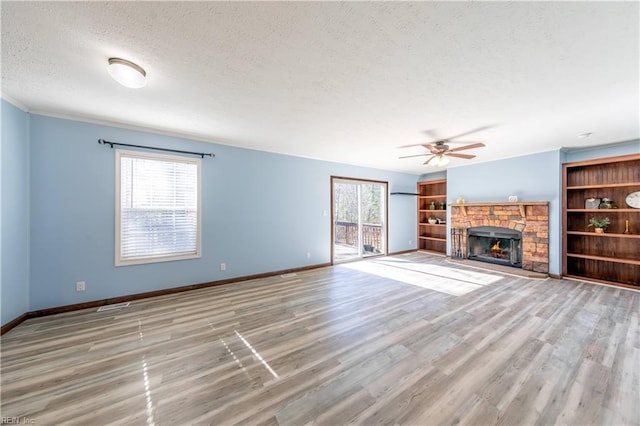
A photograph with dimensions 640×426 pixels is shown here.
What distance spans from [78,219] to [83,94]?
1649 millimetres

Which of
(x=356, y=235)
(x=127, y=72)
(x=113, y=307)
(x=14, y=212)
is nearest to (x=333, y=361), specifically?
(x=127, y=72)

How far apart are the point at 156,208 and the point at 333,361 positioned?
3.36m

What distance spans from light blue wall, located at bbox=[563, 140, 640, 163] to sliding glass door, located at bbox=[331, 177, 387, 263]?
372 cm

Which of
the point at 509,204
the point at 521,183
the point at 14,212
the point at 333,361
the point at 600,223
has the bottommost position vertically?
the point at 333,361

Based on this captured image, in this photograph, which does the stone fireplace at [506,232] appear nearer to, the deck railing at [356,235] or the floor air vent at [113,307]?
the deck railing at [356,235]

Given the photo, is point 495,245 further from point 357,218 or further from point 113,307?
point 113,307

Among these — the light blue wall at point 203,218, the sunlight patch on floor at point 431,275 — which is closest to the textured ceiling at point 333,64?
the light blue wall at point 203,218

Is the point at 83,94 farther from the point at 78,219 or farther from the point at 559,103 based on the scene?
the point at 559,103

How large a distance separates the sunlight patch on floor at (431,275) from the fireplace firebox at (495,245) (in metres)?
0.78

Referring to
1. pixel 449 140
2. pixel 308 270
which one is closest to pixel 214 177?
pixel 308 270

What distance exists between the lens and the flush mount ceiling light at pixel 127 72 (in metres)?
1.87

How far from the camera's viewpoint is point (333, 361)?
6.66 ft

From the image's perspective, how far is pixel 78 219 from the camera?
3.08 m

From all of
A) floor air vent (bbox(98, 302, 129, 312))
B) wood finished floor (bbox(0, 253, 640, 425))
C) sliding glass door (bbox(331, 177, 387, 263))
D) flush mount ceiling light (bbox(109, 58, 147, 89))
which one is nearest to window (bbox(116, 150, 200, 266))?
floor air vent (bbox(98, 302, 129, 312))
